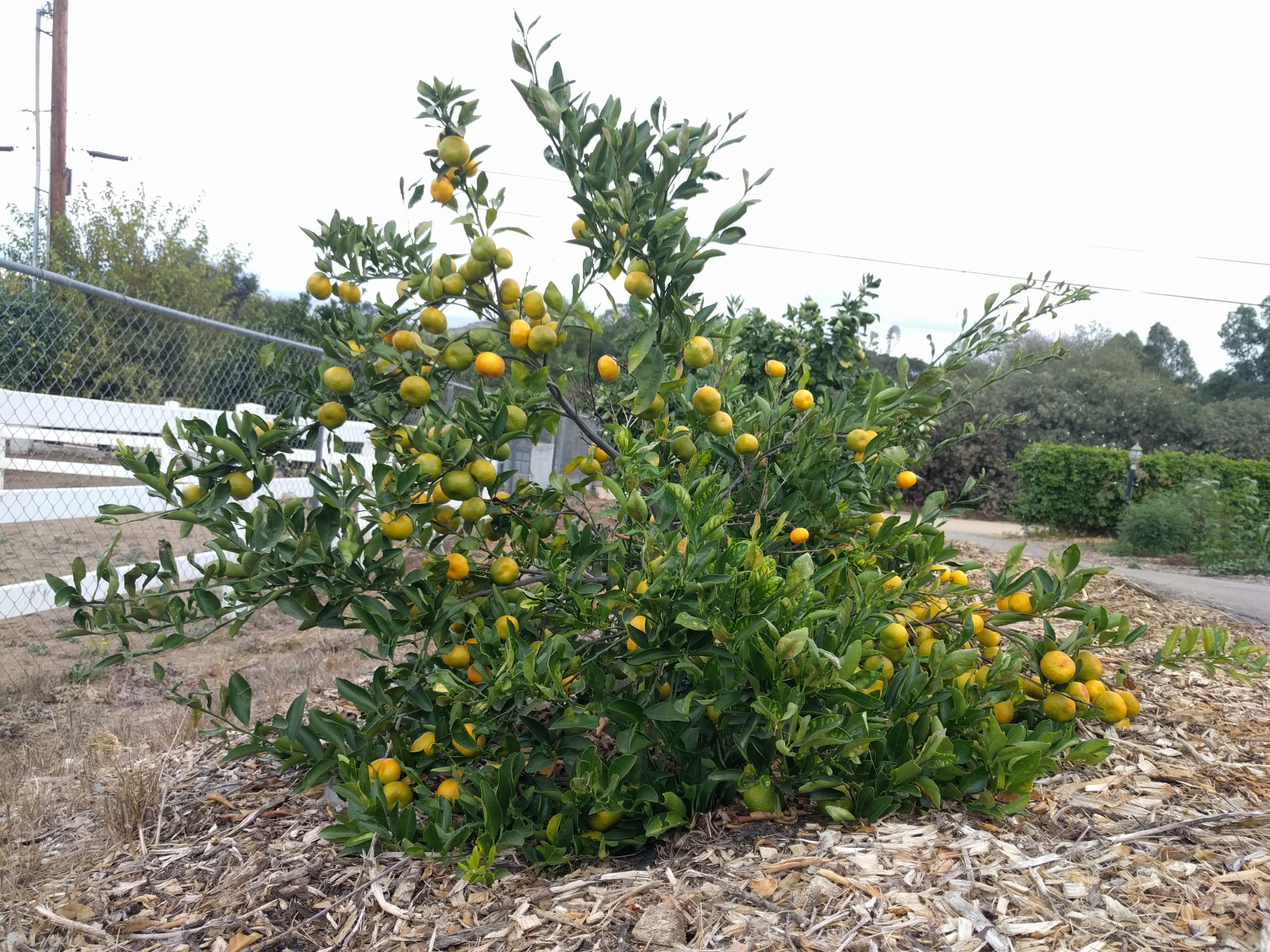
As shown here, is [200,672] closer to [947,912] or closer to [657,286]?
[657,286]

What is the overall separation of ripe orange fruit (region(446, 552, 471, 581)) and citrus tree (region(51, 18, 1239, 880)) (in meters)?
0.01

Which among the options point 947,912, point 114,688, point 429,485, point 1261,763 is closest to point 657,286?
point 429,485

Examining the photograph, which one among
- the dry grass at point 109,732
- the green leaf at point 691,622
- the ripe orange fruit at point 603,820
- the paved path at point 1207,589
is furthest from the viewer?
the paved path at point 1207,589

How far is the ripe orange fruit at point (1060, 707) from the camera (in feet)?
6.68

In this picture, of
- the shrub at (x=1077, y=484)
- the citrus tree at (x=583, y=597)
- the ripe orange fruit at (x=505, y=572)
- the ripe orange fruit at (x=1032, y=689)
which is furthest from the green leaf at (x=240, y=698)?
the shrub at (x=1077, y=484)

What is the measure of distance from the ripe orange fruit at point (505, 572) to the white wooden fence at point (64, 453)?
206cm

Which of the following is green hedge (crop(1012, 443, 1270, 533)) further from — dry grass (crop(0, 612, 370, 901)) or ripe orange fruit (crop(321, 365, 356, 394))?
ripe orange fruit (crop(321, 365, 356, 394))

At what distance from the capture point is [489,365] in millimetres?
1846

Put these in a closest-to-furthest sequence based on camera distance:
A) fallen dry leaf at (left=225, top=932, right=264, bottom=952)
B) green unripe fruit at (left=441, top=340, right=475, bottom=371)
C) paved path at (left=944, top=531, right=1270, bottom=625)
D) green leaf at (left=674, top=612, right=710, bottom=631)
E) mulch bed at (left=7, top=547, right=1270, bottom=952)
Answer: mulch bed at (left=7, top=547, right=1270, bottom=952) < green leaf at (left=674, top=612, right=710, bottom=631) < fallen dry leaf at (left=225, top=932, right=264, bottom=952) < green unripe fruit at (left=441, top=340, right=475, bottom=371) < paved path at (left=944, top=531, right=1270, bottom=625)

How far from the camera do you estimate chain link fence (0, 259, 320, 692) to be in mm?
4355

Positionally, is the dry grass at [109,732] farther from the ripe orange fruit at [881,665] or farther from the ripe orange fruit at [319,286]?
the ripe orange fruit at [881,665]

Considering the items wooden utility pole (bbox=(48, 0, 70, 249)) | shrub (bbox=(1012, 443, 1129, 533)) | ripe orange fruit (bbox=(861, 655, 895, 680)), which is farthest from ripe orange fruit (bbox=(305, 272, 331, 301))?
shrub (bbox=(1012, 443, 1129, 533))

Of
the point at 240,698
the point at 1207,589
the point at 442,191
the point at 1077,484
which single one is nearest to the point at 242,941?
the point at 240,698

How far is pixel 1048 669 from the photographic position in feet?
6.63
